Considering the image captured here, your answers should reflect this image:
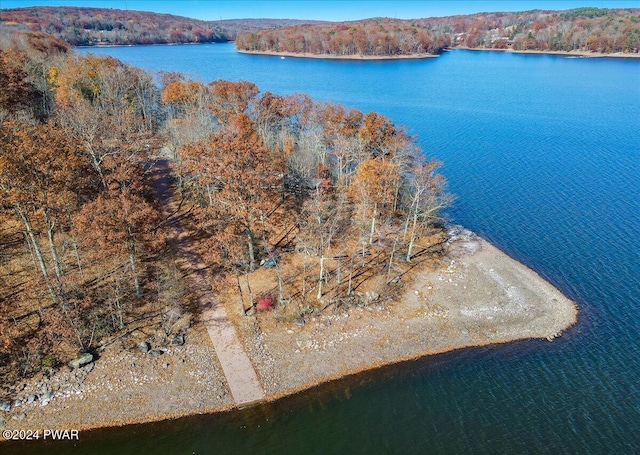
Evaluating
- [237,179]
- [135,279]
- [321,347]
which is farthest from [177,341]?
[237,179]

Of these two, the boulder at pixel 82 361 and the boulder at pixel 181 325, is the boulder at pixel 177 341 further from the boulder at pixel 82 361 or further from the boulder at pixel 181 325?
the boulder at pixel 82 361

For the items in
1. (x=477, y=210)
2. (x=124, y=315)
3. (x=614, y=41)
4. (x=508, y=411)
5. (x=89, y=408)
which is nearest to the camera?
(x=89, y=408)

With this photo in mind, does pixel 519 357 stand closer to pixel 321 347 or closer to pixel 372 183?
A: pixel 321 347

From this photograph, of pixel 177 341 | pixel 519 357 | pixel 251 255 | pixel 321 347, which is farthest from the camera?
pixel 251 255

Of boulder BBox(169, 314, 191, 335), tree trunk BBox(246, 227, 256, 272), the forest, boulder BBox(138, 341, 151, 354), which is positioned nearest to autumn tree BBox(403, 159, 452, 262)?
the forest

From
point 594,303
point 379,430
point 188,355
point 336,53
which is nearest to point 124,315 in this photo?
point 188,355

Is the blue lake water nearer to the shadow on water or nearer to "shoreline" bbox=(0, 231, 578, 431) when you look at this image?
the shadow on water

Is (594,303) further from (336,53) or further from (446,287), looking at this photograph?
(336,53)
